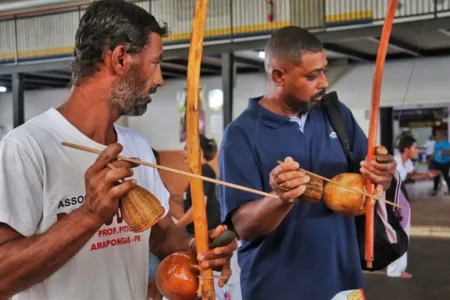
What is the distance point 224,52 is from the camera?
372 inches

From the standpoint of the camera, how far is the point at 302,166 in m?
1.75

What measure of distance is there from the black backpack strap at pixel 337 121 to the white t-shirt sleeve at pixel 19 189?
970 millimetres

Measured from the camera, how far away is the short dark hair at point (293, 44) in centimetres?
178

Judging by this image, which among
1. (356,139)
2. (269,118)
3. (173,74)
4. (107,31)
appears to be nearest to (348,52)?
(173,74)

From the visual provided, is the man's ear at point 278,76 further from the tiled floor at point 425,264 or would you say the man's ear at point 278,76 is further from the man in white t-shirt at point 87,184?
the tiled floor at point 425,264

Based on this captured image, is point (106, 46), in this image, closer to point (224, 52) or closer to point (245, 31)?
point (224, 52)

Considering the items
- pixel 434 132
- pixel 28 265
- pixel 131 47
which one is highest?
pixel 131 47

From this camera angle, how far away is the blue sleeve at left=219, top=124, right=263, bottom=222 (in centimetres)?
169

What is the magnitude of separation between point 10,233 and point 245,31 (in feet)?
30.3

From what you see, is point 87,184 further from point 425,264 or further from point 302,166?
point 425,264

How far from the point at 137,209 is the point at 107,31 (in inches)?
20.0

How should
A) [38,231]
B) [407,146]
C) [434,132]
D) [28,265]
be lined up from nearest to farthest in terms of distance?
[28,265]
[38,231]
[407,146]
[434,132]

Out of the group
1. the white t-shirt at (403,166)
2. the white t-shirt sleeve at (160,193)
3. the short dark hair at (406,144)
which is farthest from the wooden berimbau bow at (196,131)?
the short dark hair at (406,144)

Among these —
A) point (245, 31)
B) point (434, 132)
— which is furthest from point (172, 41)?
point (434, 132)
